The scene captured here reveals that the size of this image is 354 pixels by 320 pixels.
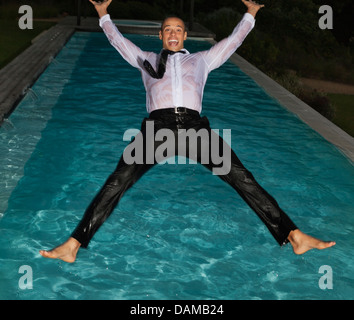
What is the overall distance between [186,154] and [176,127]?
8.3 inches

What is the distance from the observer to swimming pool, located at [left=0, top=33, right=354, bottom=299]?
4.39 m

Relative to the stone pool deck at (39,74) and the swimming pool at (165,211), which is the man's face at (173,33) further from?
the stone pool deck at (39,74)

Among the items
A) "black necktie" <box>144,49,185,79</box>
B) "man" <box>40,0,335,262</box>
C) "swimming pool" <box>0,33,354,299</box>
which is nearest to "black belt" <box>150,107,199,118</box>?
"man" <box>40,0,335,262</box>

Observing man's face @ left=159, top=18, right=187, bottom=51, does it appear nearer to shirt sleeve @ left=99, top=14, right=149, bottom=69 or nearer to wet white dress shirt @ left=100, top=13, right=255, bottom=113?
wet white dress shirt @ left=100, top=13, right=255, bottom=113

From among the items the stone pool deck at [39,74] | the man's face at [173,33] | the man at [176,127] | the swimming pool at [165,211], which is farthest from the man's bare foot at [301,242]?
the stone pool deck at [39,74]

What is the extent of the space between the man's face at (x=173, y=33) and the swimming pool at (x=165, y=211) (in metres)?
Answer: 1.58

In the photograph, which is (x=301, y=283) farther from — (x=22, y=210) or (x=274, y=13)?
(x=274, y=13)

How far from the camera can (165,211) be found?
5676mm

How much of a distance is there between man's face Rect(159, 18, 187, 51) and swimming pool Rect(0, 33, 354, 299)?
158cm

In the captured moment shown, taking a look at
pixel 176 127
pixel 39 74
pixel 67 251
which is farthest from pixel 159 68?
pixel 39 74

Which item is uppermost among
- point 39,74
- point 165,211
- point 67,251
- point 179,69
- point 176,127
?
point 179,69

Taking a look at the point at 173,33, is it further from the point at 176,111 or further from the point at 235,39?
the point at 176,111

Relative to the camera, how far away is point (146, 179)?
6.51 m
